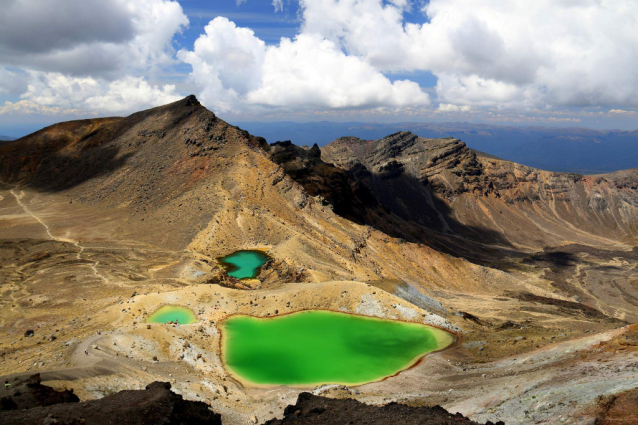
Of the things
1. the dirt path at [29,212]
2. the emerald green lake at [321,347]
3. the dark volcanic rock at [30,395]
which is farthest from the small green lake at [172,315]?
the dirt path at [29,212]

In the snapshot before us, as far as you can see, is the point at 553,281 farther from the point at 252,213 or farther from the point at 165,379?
the point at 165,379

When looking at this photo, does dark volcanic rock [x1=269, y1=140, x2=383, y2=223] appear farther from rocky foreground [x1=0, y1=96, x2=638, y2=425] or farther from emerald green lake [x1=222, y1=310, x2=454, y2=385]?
emerald green lake [x1=222, y1=310, x2=454, y2=385]

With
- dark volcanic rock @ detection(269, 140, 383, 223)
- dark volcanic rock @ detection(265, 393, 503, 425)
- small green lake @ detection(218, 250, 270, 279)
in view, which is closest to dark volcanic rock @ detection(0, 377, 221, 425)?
dark volcanic rock @ detection(265, 393, 503, 425)

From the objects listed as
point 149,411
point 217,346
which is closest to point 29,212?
point 217,346

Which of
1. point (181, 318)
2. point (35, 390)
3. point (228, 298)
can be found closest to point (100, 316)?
point (181, 318)

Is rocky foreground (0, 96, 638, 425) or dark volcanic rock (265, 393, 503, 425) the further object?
rocky foreground (0, 96, 638, 425)

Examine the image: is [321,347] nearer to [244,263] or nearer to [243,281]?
[243,281]

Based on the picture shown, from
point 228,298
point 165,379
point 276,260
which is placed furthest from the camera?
point 276,260
